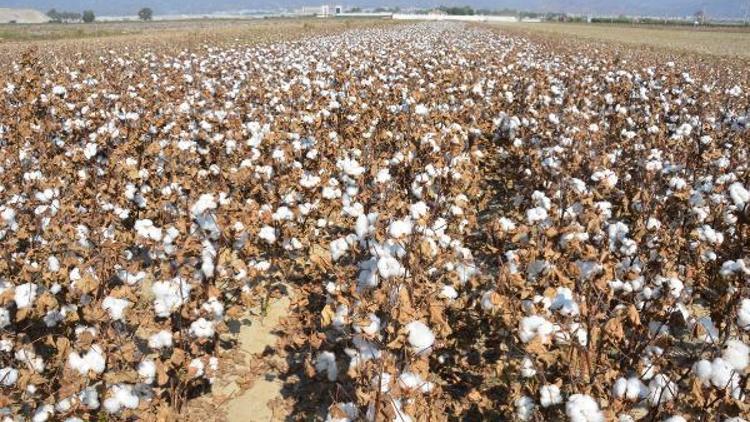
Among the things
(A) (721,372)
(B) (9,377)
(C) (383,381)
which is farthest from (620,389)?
(B) (9,377)

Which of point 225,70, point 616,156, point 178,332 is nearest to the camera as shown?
point 178,332

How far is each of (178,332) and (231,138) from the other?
449cm

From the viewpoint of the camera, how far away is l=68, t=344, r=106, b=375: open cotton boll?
3.16 m

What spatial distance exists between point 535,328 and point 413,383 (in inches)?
31.4

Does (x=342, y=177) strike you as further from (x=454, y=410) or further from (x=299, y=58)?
(x=299, y=58)

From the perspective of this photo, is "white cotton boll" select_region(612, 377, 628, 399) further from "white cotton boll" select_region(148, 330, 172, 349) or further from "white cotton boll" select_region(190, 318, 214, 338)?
"white cotton boll" select_region(148, 330, 172, 349)

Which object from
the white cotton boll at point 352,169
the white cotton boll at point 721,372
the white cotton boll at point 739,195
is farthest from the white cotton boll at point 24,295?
the white cotton boll at point 739,195

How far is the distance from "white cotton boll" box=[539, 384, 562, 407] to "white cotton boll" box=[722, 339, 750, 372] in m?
0.87

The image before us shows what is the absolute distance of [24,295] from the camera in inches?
148

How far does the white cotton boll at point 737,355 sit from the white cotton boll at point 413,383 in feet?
5.01

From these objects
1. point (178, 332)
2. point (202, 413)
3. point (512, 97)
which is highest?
point (512, 97)

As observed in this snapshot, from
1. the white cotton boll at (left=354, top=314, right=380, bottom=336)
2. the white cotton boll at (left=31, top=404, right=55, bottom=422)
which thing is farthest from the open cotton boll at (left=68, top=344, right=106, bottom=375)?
the white cotton boll at (left=354, top=314, right=380, bottom=336)

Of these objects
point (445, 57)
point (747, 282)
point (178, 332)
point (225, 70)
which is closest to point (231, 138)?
point (178, 332)

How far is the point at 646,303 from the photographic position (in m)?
3.82
